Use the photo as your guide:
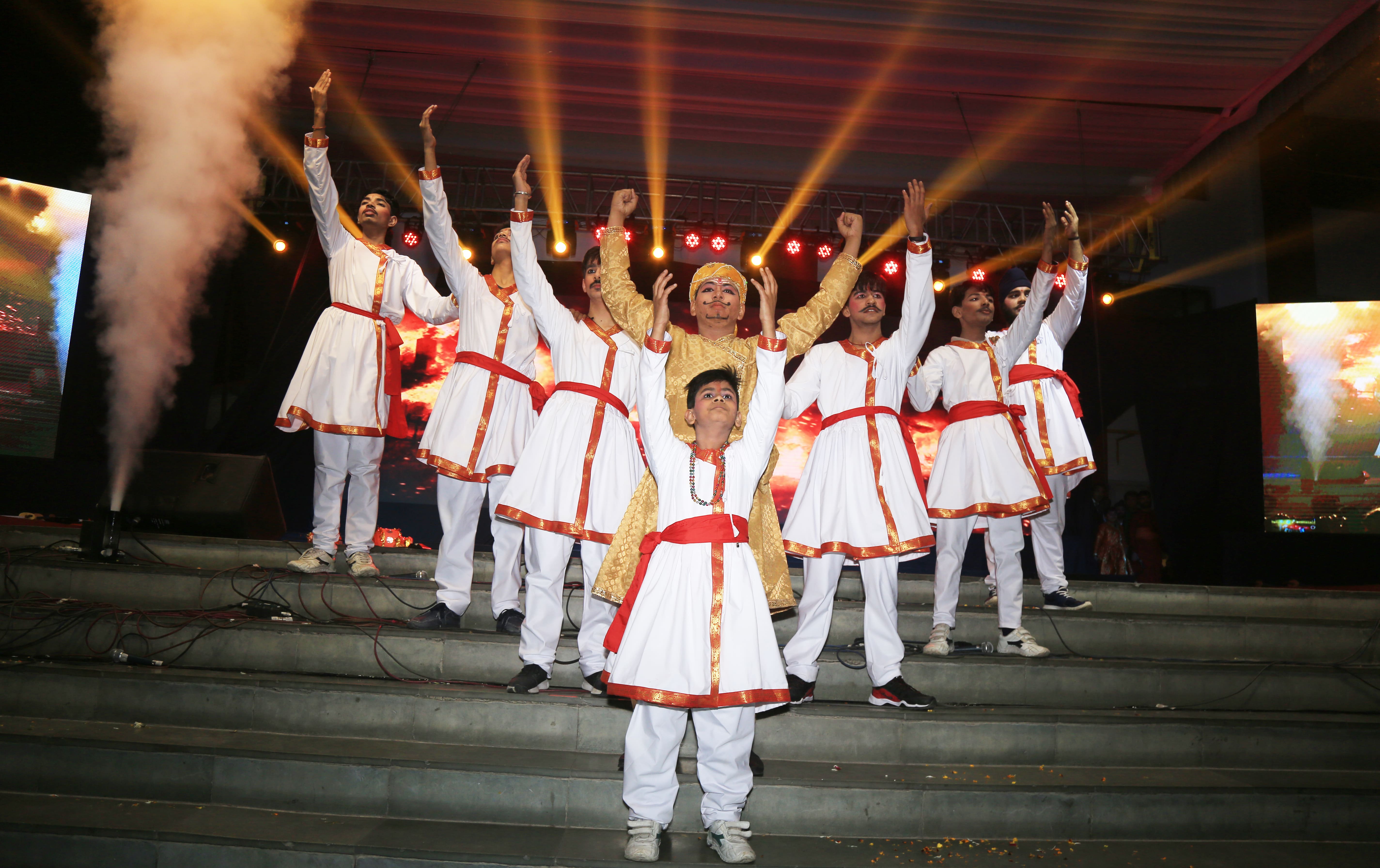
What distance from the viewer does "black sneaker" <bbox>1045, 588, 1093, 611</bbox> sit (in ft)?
15.1

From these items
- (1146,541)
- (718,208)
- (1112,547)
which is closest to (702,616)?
(1146,541)

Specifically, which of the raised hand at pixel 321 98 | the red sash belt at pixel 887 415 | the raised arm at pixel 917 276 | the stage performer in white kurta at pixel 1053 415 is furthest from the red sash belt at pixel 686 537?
the raised hand at pixel 321 98

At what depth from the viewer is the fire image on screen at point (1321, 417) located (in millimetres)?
7781

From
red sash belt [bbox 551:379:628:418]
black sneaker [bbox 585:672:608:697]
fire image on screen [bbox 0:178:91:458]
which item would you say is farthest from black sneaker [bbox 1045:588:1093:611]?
fire image on screen [bbox 0:178:91:458]

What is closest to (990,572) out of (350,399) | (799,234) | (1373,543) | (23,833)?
(350,399)

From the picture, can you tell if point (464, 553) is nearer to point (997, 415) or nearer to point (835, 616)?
point (835, 616)

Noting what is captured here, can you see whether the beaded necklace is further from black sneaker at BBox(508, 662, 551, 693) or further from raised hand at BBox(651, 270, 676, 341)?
black sneaker at BBox(508, 662, 551, 693)

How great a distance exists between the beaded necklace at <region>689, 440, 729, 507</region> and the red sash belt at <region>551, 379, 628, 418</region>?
3.00 ft

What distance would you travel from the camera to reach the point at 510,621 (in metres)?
3.95

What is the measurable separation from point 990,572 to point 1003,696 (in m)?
1.09

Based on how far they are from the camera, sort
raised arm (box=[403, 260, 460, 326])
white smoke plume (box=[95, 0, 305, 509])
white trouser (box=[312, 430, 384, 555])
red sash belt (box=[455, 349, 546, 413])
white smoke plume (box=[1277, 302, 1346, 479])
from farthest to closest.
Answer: white smoke plume (box=[1277, 302, 1346, 479]) → white smoke plume (box=[95, 0, 305, 509]) → raised arm (box=[403, 260, 460, 326]) → white trouser (box=[312, 430, 384, 555]) → red sash belt (box=[455, 349, 546, 413])

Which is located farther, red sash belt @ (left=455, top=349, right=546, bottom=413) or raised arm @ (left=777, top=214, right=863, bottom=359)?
red sash belt @ (left=455, top=349, right=546, bottom=413)

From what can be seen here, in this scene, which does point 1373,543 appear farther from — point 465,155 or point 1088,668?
point 465,155

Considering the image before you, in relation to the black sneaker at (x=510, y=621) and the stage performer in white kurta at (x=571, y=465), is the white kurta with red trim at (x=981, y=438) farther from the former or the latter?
the black sneaker at (x=510, y=621)
